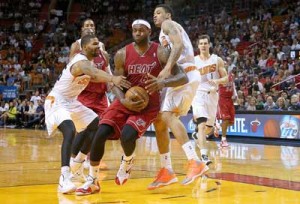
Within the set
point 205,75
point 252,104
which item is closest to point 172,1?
point 252,104

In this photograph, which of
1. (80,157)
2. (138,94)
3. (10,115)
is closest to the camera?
(138,94)

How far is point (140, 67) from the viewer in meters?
6.17

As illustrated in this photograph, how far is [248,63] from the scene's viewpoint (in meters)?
18.6

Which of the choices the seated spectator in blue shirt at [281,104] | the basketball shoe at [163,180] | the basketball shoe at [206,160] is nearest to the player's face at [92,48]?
the basketball shoe at [163,180]

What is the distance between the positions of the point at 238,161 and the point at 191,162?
313cm

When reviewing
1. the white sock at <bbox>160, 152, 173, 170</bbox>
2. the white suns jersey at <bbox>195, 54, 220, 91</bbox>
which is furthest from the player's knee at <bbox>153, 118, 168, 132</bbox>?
the white suns jersey at <bbox>195, 54, 220, 91</bbox>

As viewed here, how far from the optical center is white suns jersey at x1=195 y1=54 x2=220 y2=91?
30.3ft

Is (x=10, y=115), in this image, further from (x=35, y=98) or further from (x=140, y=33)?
(x=140, y=33)

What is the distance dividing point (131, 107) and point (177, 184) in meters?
1.34

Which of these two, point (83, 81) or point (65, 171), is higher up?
point (83, 81)

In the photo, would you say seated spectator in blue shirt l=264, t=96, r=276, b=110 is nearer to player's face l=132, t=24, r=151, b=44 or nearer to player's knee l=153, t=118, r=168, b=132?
player's knee l=153, t=118, r=168, b=132

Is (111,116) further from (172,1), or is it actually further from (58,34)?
(58,34)

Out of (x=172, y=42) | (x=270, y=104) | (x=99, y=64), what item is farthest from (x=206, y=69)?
(x=270, y=104)

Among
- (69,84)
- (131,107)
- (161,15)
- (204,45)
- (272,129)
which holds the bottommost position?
(272,129)
